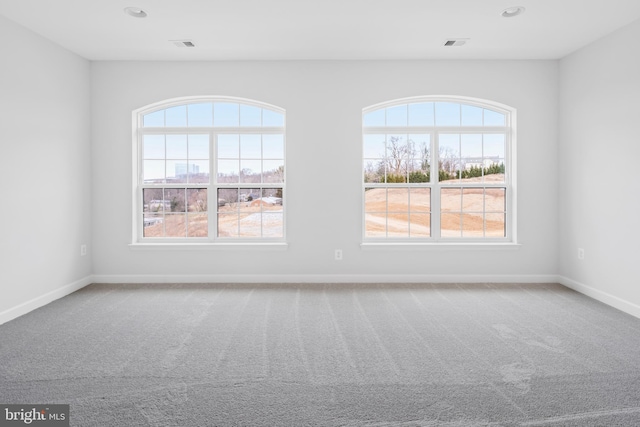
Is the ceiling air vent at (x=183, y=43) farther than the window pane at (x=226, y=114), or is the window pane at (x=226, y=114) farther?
the window pane at (x=226, y=114)

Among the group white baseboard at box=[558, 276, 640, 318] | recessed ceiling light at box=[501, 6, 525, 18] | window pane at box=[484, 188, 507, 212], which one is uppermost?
recessed ceiling light at box=[501, 6, 525, 18]

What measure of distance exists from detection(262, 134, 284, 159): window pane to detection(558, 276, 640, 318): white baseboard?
150 inches

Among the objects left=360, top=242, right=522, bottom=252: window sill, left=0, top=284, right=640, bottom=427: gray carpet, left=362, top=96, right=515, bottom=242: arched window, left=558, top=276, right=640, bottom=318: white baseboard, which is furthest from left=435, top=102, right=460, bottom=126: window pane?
left=558, top=276, right=640, bottom=318: white baseboard

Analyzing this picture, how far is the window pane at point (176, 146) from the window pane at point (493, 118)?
3.88 metres

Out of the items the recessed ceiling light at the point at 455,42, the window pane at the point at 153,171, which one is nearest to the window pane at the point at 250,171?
the window pane at the point at 153,171

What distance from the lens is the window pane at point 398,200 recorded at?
15.3ft

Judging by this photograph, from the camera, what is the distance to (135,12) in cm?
327

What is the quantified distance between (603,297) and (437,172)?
2205 millimetres

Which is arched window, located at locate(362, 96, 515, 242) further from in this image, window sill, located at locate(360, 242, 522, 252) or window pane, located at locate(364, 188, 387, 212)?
window sill, located at locate(360, 242, 522, 252)

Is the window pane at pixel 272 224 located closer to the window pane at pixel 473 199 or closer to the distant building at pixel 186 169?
the distant building at pixel 186 169

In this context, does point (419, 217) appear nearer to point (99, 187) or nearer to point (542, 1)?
point (542, 1)

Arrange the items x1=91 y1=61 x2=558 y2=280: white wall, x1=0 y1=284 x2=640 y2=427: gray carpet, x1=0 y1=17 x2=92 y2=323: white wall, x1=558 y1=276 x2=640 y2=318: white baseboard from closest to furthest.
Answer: x1=0 y1=284 x2=640 y2=427: gray carpet → x1=0 y1=17 x2=92 y2=323: white wall → x1=558 y1=276 x2=640 y2=318: white baseboard → x1=91 y1=61 x2=558 y2=280: white wall

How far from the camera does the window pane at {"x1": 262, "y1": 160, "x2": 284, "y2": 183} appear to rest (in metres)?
4.66

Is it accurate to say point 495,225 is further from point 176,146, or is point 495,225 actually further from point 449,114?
point 176,146
